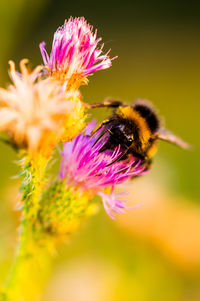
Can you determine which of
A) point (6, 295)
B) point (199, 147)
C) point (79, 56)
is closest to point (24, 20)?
point (79, 56)

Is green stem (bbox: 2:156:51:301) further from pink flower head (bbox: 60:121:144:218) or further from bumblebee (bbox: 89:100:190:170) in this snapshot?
bumblebee (bbox: 89:100:190:170)

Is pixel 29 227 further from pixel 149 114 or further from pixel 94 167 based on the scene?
pixel 149 114

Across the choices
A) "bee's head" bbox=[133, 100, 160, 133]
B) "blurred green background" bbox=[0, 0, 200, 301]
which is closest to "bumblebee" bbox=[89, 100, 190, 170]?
"bee's head" bbox=[133, 100, 160, 133]

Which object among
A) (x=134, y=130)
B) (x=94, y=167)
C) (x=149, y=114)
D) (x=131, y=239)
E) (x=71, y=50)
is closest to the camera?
(x=71, y=50)

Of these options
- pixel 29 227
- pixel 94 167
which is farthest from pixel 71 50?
pixel 29 227

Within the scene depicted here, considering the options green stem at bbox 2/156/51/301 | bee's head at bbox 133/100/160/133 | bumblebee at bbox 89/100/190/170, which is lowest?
green stem at bbox 2/156/51/301

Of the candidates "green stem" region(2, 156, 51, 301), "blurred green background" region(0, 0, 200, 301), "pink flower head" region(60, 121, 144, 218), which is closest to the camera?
"green stem" region(2, 156, 51, 301)
